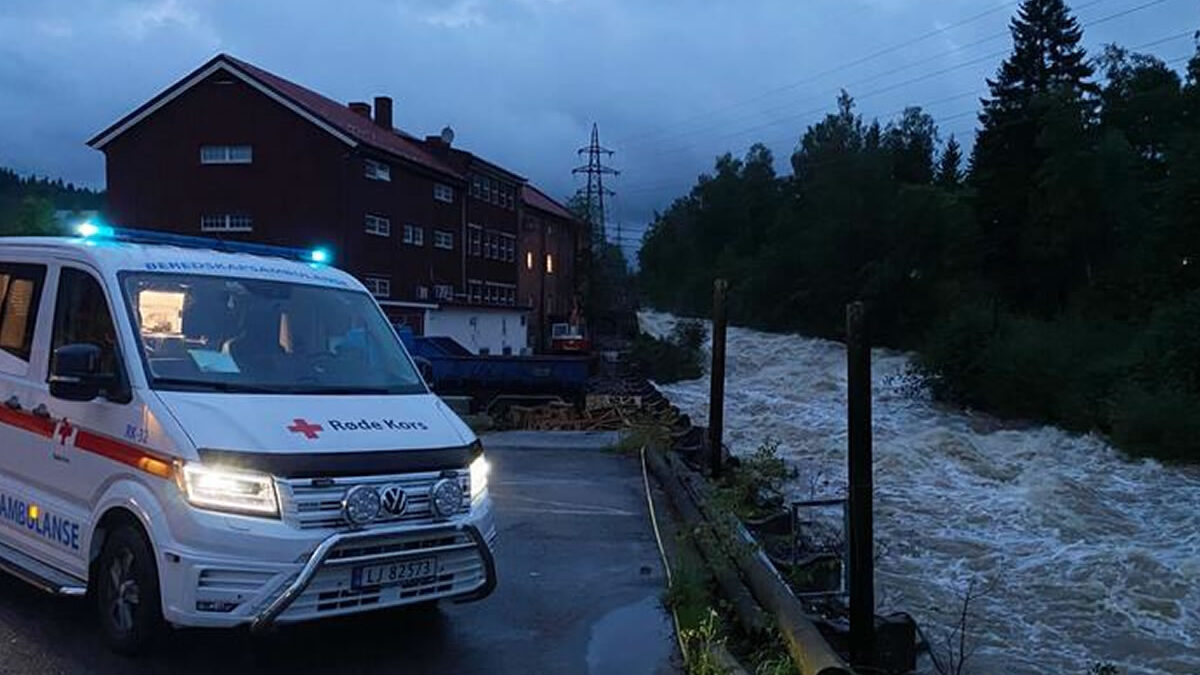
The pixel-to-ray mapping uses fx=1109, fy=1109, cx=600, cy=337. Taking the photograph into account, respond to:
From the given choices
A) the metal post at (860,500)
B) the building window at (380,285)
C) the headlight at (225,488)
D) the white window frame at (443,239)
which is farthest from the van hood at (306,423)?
the white window frame at (443,239)

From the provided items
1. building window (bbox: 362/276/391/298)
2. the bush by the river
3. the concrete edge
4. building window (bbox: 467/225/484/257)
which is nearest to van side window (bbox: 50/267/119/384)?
the concrete edge

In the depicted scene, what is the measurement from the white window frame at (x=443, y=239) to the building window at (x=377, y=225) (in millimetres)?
4656

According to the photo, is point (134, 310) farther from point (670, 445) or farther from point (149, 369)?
point (670, 445)

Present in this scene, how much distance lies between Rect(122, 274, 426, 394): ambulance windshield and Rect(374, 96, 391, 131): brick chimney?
153 ft

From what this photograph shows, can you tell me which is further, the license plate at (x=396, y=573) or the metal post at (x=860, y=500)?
the metal post at (x=860, y=500)

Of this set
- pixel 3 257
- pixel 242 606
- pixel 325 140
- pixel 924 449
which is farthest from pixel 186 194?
pixel 242 606

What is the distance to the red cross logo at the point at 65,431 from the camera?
20.3 ft

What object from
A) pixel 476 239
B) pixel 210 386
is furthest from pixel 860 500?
pixel 476 239

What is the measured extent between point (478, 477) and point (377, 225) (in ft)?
125

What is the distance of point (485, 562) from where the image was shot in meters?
6.16

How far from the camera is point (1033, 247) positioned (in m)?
55.3

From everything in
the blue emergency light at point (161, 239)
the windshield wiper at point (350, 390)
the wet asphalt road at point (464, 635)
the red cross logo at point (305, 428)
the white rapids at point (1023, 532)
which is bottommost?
the white rapids at point (1023, 532)

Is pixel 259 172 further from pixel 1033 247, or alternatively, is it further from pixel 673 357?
pixel 1033 247

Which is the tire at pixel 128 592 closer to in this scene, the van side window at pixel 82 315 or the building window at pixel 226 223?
the van side window at pixel 82 315
